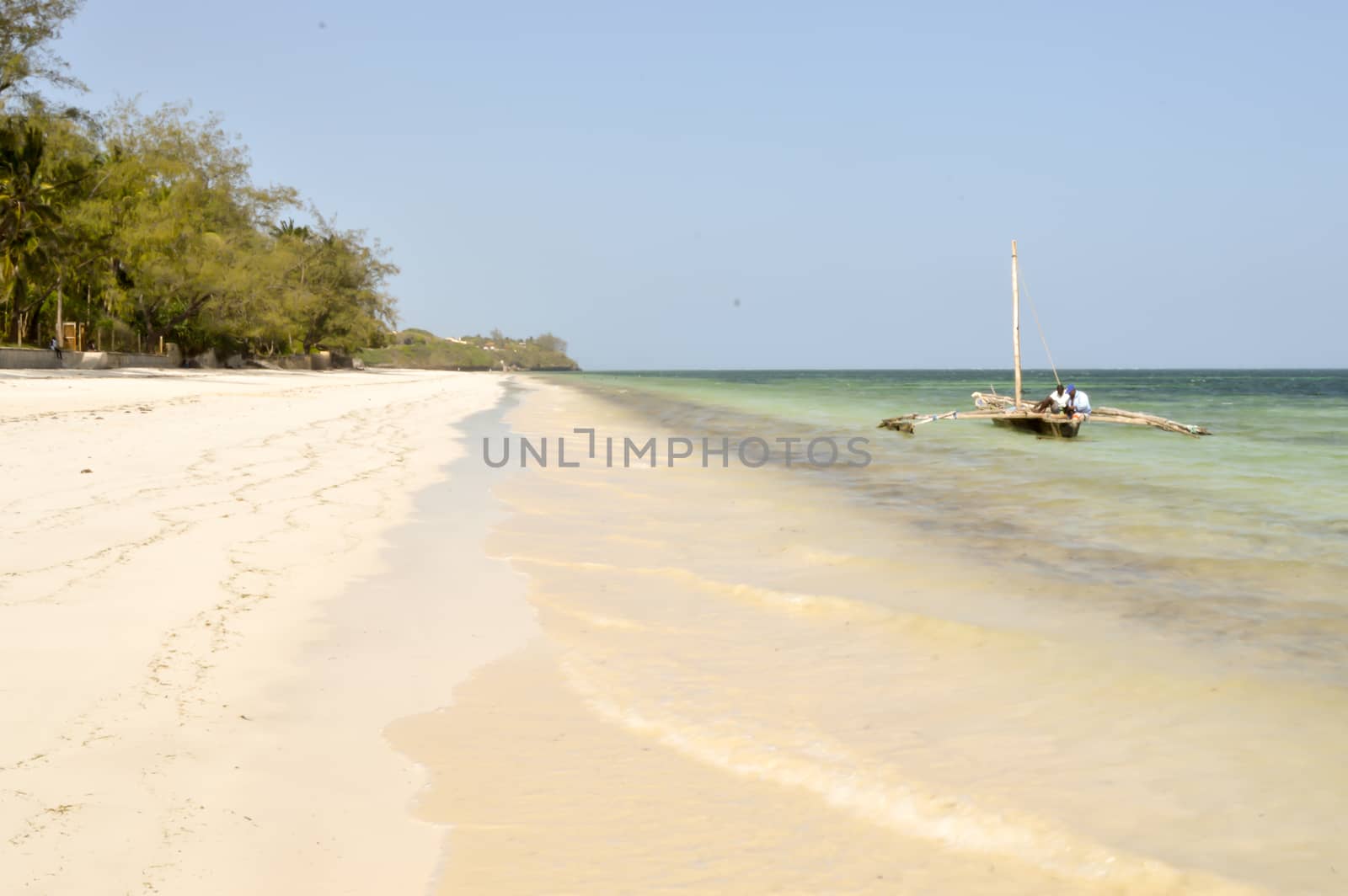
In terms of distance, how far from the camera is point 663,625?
510 centimetres

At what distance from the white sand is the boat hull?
16.0 m

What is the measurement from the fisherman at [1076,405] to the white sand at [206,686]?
16.1 metres

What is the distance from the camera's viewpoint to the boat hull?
20984 mm

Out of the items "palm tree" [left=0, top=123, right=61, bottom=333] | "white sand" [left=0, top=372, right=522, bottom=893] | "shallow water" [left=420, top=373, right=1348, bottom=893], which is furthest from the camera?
"palm tree" [left=0, top=123, right=61, bottom=333]

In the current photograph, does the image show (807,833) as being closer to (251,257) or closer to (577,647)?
(577,647)

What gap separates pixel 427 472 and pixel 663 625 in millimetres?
7137

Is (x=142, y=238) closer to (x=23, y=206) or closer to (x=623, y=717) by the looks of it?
(x=23, y=206)

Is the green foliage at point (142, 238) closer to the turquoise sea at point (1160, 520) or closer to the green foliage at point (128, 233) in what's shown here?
the green foliage at point (128, 233)

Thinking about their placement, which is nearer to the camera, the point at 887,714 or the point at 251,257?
the point at 887,714

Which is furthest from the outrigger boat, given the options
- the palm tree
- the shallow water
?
the palm tree

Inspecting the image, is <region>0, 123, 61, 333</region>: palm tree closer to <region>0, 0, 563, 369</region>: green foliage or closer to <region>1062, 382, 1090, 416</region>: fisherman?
<region>0, 0, 563, 369</region>: green foliage

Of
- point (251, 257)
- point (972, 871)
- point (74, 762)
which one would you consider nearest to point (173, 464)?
point (74, 762)

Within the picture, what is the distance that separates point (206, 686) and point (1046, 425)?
2057cm

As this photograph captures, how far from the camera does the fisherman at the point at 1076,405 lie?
69.0ft
